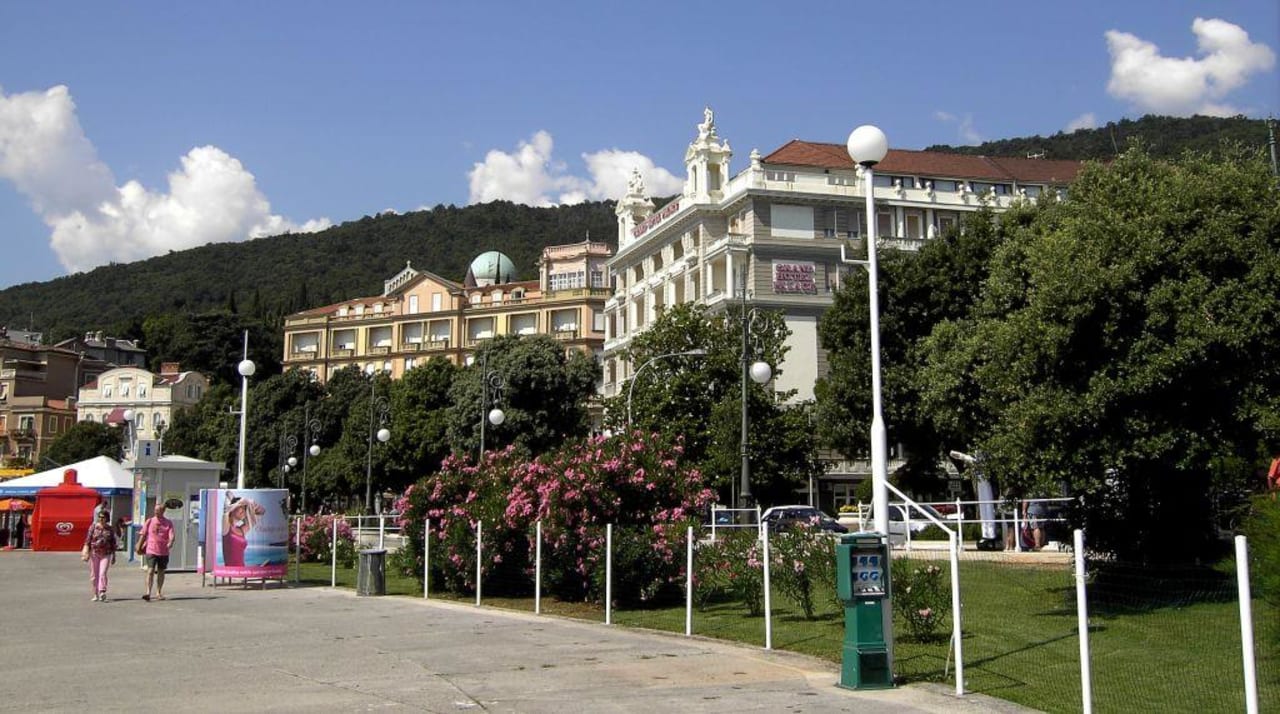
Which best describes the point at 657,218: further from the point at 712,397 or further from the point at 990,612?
the point at 990,612

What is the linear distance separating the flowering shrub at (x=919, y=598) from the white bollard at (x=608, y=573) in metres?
4.65

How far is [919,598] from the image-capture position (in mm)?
12797

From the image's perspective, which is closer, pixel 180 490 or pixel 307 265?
pixel 180 490

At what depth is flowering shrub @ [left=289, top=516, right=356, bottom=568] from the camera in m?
31.2

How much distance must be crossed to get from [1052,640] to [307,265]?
176581 mm

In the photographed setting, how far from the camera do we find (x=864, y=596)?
1049 cm

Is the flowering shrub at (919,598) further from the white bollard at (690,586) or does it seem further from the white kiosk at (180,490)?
the white kiosk at (180,490)

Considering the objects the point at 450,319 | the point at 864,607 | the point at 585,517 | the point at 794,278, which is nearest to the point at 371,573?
the point at 585,517

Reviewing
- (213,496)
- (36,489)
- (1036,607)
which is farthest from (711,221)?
(1036,607)

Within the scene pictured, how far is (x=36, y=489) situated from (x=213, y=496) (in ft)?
70.9

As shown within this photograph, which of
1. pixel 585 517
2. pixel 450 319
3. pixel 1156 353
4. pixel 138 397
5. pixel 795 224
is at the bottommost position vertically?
pixel 585 517

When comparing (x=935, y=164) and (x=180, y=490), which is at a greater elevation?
(x=935, y=164)

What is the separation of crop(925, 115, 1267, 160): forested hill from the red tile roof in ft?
39.4

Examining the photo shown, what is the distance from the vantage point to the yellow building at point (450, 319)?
325 feet
